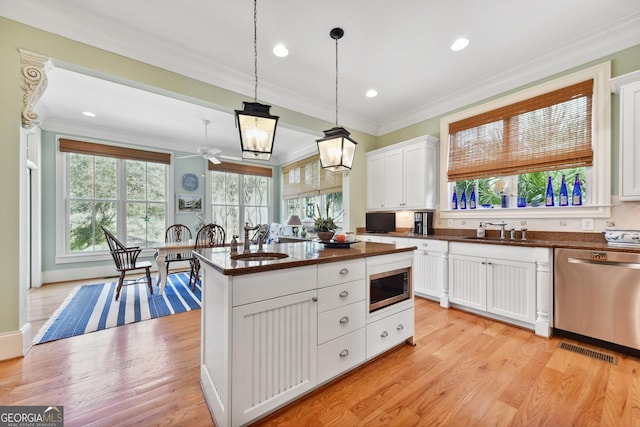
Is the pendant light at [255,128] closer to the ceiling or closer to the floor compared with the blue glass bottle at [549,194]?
closer to the ceiling

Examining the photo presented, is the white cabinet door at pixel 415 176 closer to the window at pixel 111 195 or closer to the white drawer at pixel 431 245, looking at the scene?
the white drawer at pixel 431 245

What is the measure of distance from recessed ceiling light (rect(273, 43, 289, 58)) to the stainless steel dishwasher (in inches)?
134

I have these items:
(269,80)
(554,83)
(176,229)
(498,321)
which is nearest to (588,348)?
(498,321)

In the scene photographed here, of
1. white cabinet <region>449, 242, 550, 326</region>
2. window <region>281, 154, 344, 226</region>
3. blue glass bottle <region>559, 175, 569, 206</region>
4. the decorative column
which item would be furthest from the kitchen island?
window <region>281, 154, 344, 226</region>

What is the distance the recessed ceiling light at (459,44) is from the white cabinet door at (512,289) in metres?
2.33

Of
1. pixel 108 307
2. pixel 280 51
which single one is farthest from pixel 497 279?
pixel 108 307

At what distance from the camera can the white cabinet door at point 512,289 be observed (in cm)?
257

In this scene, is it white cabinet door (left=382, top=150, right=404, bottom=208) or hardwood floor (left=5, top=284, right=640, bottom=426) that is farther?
white cabinet door (left=382, top=150, right=404, bottom=208)

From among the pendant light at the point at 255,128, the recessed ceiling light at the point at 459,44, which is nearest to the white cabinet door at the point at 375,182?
the recessed ceiling light at the point at 459,44

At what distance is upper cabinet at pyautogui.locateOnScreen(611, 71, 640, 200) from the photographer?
85.4 inches

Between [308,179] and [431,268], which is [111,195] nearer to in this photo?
[308,179]

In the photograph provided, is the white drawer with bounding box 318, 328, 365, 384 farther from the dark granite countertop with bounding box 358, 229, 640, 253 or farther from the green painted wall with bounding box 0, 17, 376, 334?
the green painted wall with bounding box 0, 17, 376, 334

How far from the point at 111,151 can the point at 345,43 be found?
5.13 meters

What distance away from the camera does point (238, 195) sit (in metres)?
6.86
